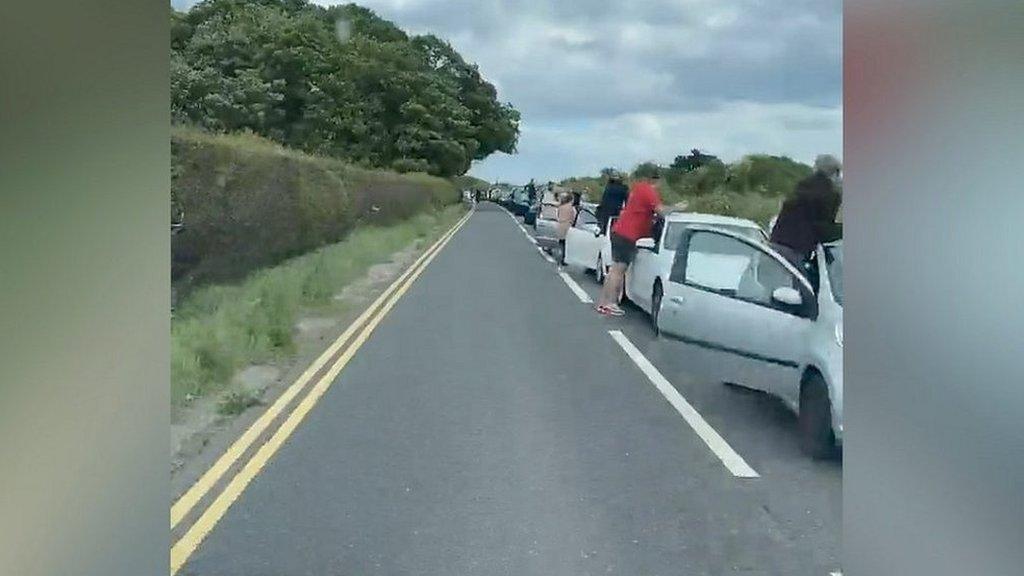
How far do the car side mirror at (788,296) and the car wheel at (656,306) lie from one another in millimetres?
717

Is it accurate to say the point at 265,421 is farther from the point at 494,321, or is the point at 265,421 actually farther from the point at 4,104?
the point at 4,104

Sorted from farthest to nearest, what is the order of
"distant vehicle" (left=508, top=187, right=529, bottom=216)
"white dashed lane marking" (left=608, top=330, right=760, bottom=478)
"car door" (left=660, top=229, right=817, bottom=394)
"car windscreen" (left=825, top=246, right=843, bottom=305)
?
"distant vehicle" (left=508, top=187, right=529, bottom=216) → "white dashed lane marking" (left=608, top=330, right=760, bottom=478) → "car door" (left=660, top=229, right=817, bottom=394) → "car windscreen" (left=825, top=246, right=843, bottom=305)

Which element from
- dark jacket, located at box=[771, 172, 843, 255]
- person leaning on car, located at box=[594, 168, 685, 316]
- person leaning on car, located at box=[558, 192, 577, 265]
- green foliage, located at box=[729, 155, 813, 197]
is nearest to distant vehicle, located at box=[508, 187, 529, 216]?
person leaning on car, located at box=[558, 192, 577, 265]

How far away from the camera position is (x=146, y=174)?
12.7 feet

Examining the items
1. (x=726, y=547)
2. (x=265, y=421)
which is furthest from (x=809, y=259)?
(x=265, y=421)

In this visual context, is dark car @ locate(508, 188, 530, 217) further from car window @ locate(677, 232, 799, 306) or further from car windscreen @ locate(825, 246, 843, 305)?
car windscreen @ locate(825, 246, 843, 305)

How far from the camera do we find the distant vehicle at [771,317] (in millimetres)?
3799

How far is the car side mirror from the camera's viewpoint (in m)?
3.82

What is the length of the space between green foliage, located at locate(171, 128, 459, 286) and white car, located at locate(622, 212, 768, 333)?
3.30 feet

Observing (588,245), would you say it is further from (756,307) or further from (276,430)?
(276,430)

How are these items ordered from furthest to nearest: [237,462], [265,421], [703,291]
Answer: [265,421], [237,462], [703,291]

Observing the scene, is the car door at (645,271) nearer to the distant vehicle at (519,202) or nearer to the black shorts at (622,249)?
the black shorts at (622,249)

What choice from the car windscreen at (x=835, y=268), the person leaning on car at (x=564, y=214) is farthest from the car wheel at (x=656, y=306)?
the car windscreen at (x=835, y=268)

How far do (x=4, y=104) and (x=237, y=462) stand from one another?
2.30 meters
